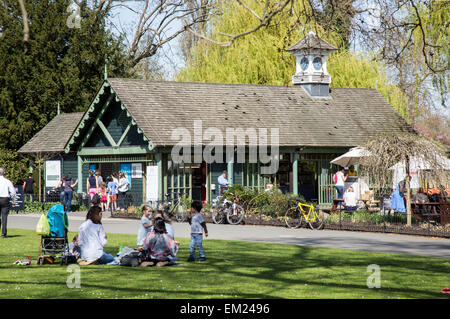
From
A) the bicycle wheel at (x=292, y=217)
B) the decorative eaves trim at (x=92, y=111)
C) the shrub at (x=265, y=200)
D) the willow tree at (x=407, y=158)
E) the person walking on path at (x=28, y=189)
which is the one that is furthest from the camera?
the person walking on path at (x=28, y=189)

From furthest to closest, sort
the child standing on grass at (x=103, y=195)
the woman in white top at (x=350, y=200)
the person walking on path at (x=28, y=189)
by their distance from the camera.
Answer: the person walking on path at (x=28, y=189) → the child standing on grass at (x=103, y=195) → the woman in white top at (x=350, y=200)

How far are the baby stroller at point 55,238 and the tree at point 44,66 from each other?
97.6 ft

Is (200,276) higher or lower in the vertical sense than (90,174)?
lower

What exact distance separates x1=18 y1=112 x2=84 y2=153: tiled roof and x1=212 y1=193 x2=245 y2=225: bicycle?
14410mm

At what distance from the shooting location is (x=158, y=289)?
1200cm

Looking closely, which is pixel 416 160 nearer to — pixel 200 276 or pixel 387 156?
pixel 387 156

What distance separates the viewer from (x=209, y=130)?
34.5 metres

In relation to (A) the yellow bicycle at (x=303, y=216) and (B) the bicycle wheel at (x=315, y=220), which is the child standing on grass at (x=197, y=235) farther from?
(B) the bicycle wheel at (x=315, y=220)

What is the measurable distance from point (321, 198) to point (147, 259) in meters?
22.7

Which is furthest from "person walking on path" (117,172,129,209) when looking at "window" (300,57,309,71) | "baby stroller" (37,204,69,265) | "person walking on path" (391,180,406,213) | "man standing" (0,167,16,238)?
"baby stroller" (37,204,69,265)

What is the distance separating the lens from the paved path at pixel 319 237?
1892 centimetres

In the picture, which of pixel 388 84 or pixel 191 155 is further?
pixel 388 84

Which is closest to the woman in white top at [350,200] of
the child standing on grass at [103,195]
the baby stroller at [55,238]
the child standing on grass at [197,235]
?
the child standing on grass at [197,235]
